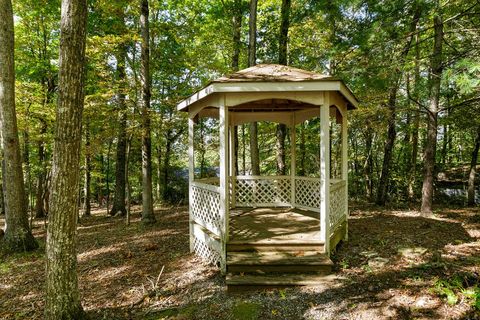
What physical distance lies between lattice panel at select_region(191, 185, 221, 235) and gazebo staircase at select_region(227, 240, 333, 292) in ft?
2.08

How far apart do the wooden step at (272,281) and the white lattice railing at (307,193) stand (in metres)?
3.20

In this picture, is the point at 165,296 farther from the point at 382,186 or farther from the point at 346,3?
the point at 382,186

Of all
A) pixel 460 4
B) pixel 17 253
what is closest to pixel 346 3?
pixel 460 4

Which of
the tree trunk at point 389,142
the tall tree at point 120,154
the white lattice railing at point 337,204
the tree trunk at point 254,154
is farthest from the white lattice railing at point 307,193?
the tall tree at point 120,154

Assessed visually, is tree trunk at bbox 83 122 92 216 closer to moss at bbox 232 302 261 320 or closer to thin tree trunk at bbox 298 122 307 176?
moss at bbox 232 302 261 320

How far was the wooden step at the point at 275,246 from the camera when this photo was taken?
5113 millimetres

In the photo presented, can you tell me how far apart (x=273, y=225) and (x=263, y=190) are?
2.39 meters

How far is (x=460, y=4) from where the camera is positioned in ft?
23.7

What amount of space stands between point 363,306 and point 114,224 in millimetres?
9084

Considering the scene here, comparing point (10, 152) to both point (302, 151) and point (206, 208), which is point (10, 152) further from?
point (302, 151)

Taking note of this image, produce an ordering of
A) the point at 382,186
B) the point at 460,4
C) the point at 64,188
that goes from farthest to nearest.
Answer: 1. the point at 382,186
2. the point at 460,4
3. the point at 64,188

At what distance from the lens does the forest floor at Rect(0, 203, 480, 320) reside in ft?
12.5

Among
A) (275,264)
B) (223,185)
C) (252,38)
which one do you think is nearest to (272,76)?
(223,185)

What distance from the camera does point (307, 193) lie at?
320 inches
